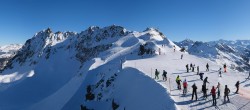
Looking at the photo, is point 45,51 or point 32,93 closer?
point 32,93

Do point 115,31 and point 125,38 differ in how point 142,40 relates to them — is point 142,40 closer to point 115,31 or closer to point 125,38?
point 125,38

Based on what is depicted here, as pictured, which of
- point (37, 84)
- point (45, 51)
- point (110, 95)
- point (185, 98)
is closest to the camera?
point (185, 98)

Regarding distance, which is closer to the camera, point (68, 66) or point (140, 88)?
point (140, 88)

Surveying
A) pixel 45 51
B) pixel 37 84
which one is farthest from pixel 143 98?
pixel 45 51

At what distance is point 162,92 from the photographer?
40875 mm

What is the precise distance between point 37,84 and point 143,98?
120 m

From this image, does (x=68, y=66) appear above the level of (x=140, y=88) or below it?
above

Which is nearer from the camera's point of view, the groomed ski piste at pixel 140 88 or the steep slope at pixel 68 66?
the groomed ski piste at pixel 140 88

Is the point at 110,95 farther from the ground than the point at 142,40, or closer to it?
closer to it

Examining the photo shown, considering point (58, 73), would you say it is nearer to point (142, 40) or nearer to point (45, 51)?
point (45, 51)

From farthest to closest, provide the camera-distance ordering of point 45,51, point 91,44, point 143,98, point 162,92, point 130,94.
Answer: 1. point 45,51
2. point 91,44
3. point 130,94
4. point 143,98
5. point 162,92

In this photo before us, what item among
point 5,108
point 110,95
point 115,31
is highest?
point 115,31

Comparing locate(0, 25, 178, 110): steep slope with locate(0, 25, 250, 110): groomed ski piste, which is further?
locate(0, 25, 178, 110): steep slope

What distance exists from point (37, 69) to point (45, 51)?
2307cm
